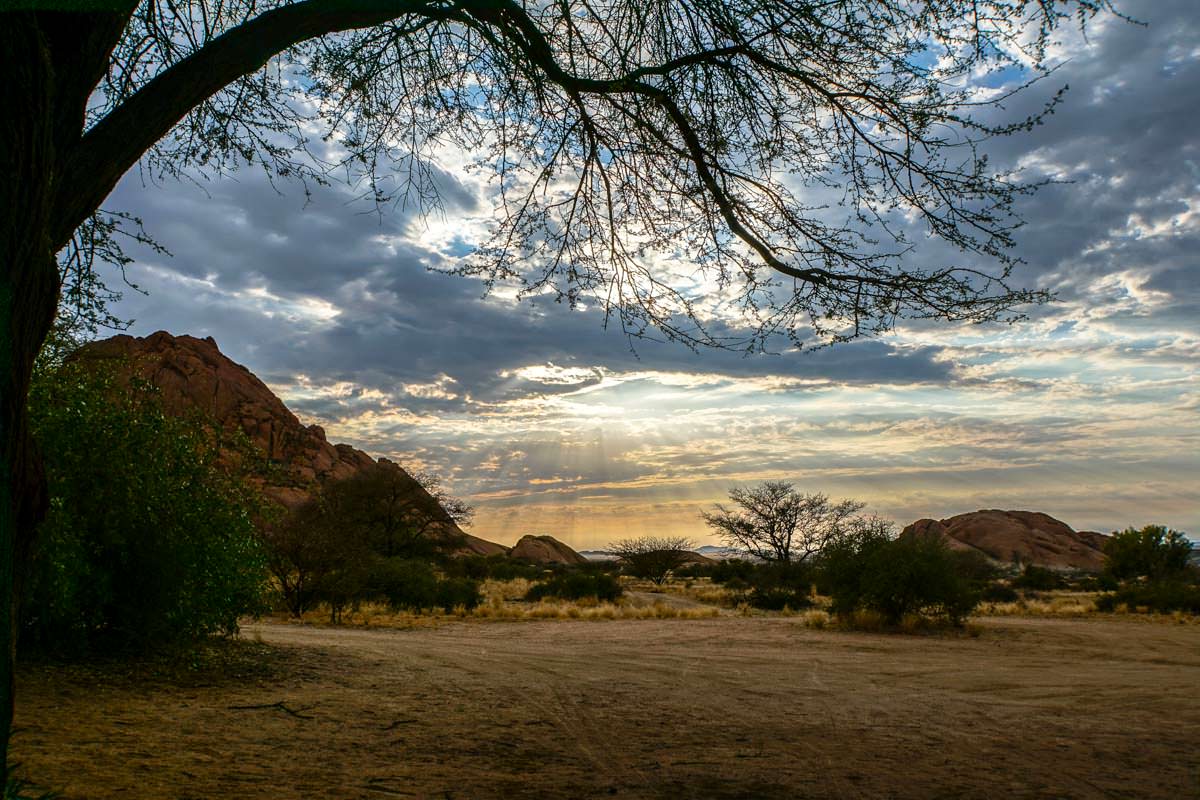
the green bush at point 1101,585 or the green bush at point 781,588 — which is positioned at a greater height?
the green bush at point 781,588

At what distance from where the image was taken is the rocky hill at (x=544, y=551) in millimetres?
88500

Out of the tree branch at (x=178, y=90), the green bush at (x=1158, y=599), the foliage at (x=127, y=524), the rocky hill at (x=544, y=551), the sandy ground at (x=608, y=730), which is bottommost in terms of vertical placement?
the rocky hill at (x=544, y=551)

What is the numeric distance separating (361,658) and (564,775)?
656cm

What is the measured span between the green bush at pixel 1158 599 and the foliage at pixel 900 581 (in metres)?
11.3

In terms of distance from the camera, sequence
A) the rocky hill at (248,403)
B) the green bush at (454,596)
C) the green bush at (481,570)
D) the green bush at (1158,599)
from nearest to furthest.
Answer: the green bush at (454,596) → the green bush at (1158,599) → the green bush at (481,570) → the rocky hill at (248,403)

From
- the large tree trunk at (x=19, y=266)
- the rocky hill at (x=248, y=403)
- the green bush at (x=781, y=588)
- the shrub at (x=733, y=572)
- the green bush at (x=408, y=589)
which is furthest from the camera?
the rocky hill at (x=248, y=403)

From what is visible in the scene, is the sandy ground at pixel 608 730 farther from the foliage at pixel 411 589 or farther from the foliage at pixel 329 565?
the foliage at pixel 411 589

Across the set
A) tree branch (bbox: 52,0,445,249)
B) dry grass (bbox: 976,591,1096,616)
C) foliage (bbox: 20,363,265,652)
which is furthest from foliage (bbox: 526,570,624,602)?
tree branch (bbox: 52,0,445,249)

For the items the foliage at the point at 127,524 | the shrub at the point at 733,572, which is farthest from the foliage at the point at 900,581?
the shrub at the point at 733,572

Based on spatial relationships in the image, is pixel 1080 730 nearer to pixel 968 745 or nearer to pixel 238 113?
pixel 968 745

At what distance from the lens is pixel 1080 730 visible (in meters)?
7.54

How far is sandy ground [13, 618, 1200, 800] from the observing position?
505cm

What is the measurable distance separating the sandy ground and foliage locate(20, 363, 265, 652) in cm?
92

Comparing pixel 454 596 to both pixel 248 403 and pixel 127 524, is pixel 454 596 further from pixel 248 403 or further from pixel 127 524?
pixel 248 403
